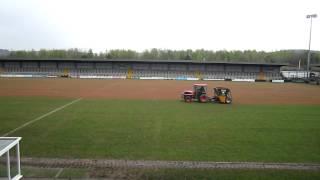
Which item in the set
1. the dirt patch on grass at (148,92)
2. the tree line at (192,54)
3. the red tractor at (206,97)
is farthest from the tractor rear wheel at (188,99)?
the tree line at (192,54)

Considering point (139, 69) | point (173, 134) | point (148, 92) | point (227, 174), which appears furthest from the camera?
point (139, 69)

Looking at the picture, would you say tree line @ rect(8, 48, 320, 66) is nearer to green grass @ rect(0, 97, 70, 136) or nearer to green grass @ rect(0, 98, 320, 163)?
green grass @ rect(0, 97, 70, 136)

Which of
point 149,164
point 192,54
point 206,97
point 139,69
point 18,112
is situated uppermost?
point 192,54

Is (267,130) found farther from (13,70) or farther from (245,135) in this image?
(13,70)

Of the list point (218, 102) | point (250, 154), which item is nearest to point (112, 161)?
point (250, 154)

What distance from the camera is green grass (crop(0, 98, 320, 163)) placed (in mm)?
14703

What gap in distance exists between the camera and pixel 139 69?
87.6m

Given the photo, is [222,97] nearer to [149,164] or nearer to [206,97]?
[206,97]

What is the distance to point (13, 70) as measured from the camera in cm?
8738

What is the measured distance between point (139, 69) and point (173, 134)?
69841mm

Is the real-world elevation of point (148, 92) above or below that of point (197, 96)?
below

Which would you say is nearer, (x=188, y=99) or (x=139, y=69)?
(x=188, y=99)

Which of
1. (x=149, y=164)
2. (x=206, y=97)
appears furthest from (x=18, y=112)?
(x=206, y=97)

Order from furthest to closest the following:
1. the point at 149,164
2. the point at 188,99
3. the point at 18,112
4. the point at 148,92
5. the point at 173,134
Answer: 1. the point at 148,92
2. the point at 188,99
3. the point at 18,112
4. the point at 173,134
5. the point at 149,164
